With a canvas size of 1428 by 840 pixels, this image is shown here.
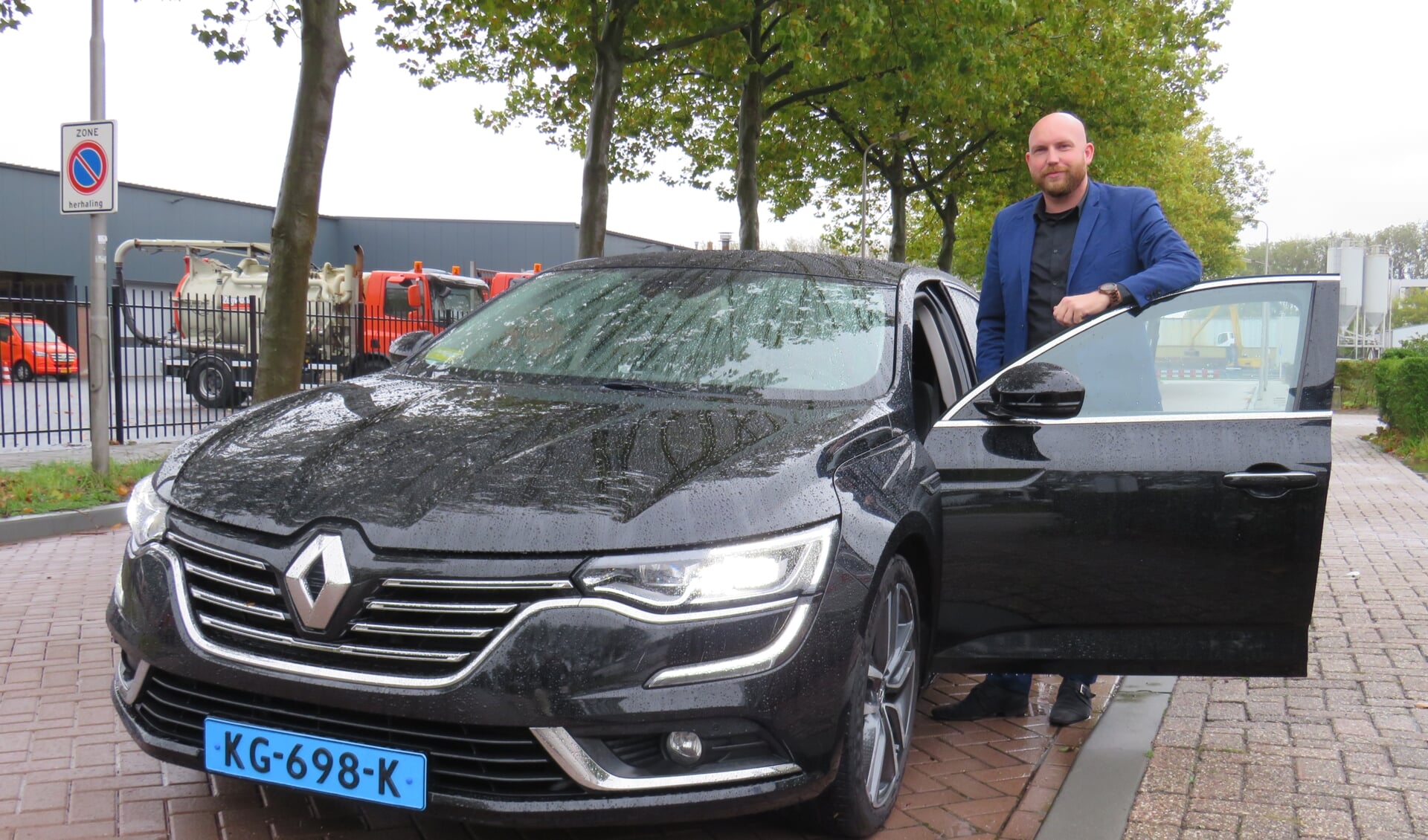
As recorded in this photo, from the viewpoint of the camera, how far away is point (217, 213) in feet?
140

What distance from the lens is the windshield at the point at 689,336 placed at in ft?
12.1

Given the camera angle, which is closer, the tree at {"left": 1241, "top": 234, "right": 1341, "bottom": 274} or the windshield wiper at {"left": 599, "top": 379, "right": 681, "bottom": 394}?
the windshield wiper at {"left": 599, "top": 379, "right": 681, "bottom": 394}

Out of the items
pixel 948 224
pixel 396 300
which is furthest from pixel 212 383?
pixel 948 224

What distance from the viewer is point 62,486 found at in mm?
9031

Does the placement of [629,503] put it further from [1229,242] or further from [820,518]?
[1229,242]

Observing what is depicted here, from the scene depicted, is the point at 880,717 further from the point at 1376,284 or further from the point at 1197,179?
the point at 1197,179

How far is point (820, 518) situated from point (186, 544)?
56.0 inches

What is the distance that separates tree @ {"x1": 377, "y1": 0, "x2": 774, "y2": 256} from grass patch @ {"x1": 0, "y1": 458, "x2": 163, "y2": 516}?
6211mm

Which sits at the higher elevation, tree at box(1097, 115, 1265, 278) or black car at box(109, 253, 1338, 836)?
tree at box(1097, 115, 1265, 278)

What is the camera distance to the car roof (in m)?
4.34

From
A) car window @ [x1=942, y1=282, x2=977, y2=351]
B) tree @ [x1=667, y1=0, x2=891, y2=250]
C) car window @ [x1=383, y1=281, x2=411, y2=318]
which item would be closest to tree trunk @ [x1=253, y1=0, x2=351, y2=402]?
tree @ [x1=667, y1=0, x2=891, y2=250]

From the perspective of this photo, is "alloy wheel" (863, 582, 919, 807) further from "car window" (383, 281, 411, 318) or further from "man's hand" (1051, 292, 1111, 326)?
"car window" (383, 281, 411, 318)

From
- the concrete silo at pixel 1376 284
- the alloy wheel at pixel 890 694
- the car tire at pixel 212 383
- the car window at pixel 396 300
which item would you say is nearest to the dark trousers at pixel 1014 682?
the alloy wheel at pixel 890 694

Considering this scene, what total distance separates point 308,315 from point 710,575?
17.7 m
